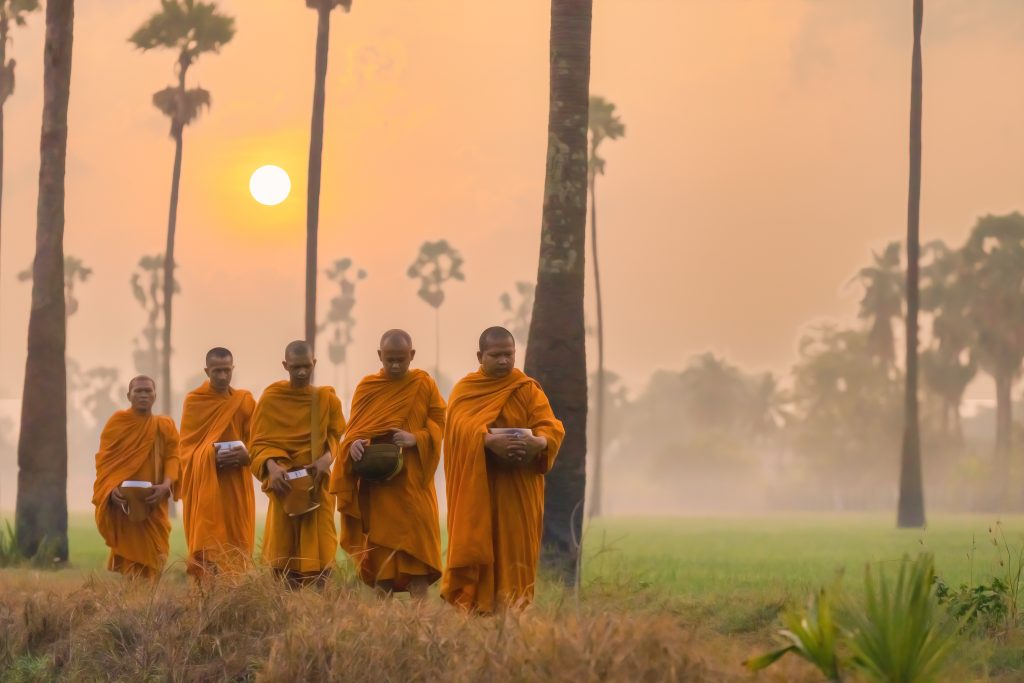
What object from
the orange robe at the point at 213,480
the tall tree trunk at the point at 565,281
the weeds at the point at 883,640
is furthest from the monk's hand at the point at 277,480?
the weeds at the point at 883,640

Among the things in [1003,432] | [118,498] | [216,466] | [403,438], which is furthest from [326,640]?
[1003,432]

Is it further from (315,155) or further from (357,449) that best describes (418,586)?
(315,155)

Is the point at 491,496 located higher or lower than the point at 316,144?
lower

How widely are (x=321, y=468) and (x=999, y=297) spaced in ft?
224

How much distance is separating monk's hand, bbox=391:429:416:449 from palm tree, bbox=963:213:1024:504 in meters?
65.3

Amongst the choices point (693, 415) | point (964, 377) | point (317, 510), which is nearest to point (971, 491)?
point (964, 377)

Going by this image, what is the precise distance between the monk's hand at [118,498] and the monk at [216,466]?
1.26 m

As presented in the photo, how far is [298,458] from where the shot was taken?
14.1 m

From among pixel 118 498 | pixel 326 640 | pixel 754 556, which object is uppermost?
pixel 118 498

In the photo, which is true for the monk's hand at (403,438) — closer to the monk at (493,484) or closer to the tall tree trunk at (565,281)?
the monk at (493,484)

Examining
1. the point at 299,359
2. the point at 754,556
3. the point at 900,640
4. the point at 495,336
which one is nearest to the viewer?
the point at 900,640

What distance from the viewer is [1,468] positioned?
152 metres

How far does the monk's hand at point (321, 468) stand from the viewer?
45.5 ft

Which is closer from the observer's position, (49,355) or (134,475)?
(134,475)
